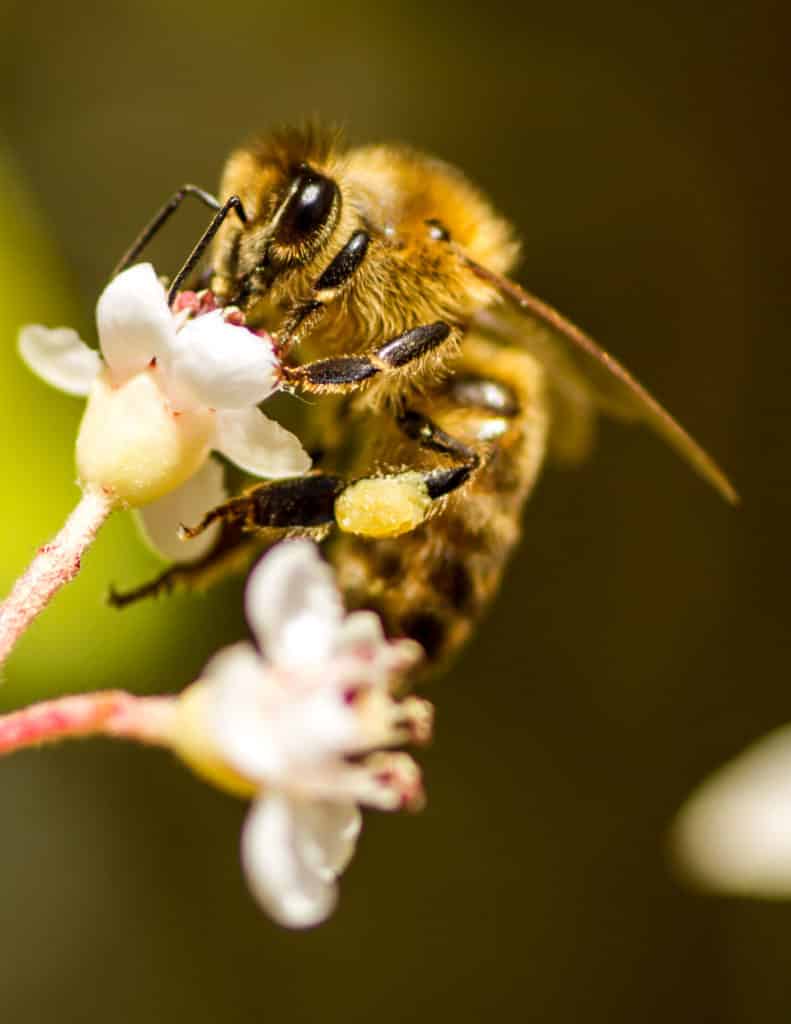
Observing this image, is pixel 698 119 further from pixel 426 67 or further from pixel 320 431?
pixel 320 431

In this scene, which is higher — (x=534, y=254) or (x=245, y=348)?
(x=534, y=254)

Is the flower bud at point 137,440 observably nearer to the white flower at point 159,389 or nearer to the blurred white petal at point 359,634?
the white flower at point 159,389

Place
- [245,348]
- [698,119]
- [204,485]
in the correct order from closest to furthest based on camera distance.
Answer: [245,348], [204,485], [698,119]

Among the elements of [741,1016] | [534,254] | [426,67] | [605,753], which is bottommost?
[741,1016]

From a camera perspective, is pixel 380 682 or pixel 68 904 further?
pixel 68 904

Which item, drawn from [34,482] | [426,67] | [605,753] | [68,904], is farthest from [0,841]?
[426,67]

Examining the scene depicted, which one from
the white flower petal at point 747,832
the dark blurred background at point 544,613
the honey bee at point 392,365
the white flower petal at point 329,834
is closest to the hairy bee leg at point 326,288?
the honey bee at point 392,365

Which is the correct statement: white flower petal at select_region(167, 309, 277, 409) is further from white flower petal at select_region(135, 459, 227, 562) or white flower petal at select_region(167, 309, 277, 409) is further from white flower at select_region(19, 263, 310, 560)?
white flower petal at select_region(135, 459, 227, 562)
